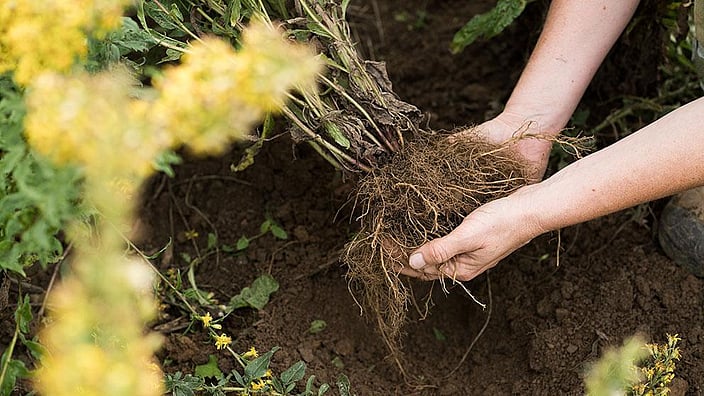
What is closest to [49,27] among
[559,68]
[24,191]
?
[24,191]

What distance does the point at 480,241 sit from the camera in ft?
5.43

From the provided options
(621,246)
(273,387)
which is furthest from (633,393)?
(273,387)

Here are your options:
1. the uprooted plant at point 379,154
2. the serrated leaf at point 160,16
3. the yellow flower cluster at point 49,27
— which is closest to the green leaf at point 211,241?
the uprooted plant at point 379,154

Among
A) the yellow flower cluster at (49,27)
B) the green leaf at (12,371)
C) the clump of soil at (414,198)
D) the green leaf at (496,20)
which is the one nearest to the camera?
the yellow flower cluster at (49,27)

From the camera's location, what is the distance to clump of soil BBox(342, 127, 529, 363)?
1787 mm

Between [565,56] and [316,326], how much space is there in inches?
35.2

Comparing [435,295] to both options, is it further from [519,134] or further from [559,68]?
[559,68]

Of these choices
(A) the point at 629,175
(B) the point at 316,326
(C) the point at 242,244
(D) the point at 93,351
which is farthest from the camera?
(C) the point at 242,244

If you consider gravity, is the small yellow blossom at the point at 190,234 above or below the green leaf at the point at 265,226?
below

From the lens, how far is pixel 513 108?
192 cm

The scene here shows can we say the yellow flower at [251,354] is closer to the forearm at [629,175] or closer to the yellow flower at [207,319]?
the yellow flower at [207,319]

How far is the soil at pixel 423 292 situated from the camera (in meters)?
1.86

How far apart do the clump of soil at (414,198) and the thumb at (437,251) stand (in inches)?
1.7

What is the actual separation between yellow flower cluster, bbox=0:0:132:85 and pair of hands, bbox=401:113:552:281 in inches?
34.0
